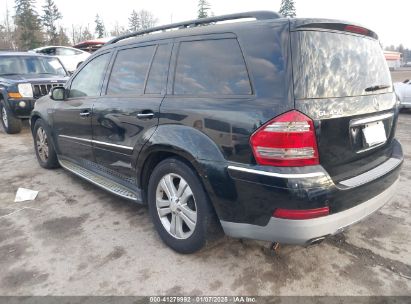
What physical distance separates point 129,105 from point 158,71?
A: 0.43 metres

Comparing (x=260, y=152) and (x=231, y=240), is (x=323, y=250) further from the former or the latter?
(x=260, y=152)

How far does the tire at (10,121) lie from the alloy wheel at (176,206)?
6.27 metres

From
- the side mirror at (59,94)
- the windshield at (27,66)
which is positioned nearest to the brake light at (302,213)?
the side mirror at (59,94)

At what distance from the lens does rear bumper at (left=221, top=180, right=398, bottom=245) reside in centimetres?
206

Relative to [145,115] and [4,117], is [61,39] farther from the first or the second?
[145,115]

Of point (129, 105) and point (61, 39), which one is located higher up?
point (61, 39)

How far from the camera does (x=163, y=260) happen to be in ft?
8.86

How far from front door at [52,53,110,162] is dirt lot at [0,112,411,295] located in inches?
29.5

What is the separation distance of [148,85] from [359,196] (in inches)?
75.5

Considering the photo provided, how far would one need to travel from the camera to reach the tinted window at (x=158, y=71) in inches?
112

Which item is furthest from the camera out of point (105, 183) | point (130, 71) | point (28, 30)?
point (28, 30)

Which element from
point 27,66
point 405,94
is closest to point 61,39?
point 27,66

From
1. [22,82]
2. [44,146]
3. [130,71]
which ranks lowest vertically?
[44,146]

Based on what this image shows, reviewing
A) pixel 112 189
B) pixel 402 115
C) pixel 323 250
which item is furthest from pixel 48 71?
pixel 402 115
